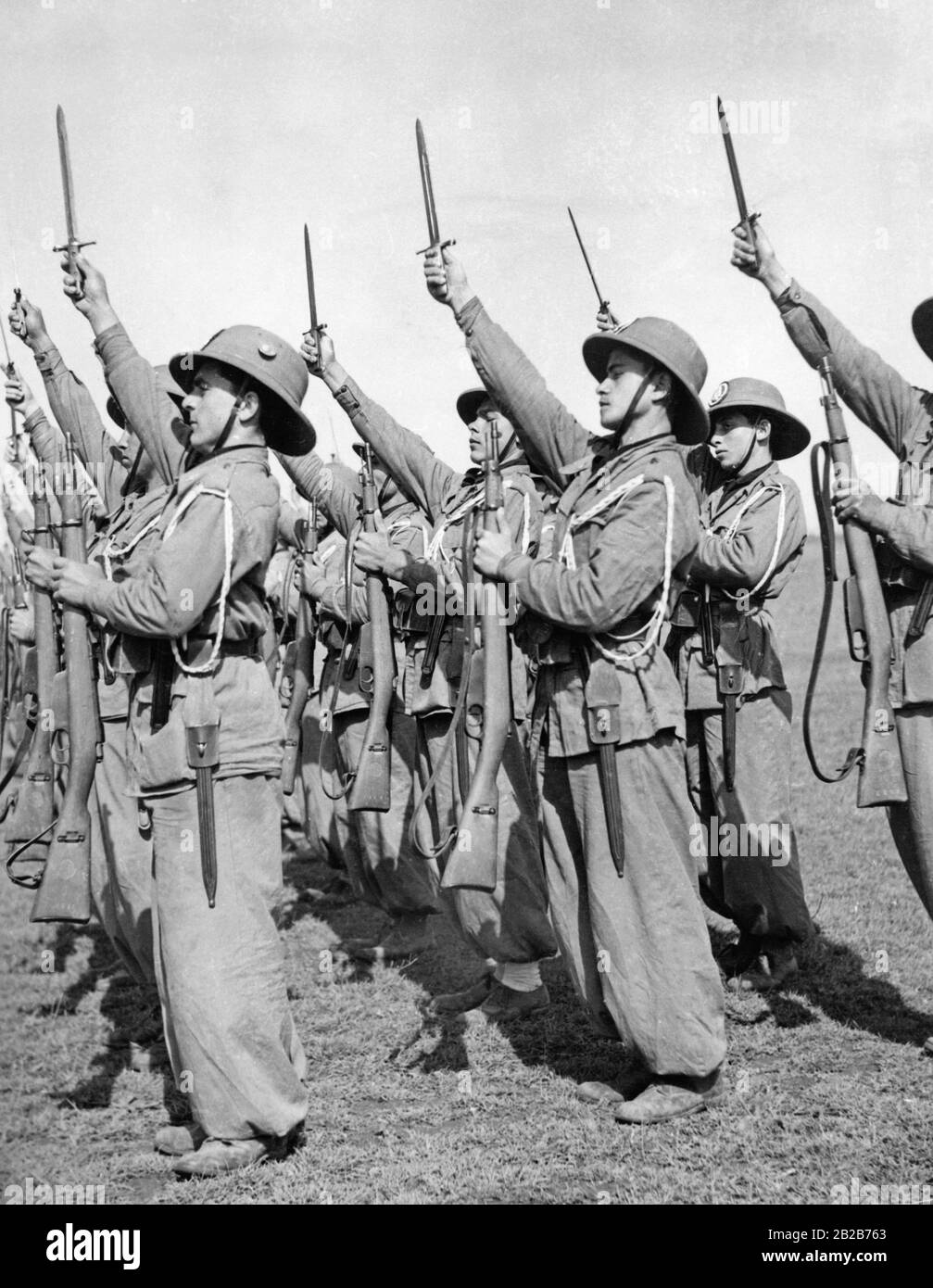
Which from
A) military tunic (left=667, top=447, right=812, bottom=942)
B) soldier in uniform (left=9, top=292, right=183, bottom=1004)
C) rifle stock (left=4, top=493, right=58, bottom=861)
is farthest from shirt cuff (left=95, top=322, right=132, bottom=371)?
military tunic (left=667, top=447, right=812, bottom=942)

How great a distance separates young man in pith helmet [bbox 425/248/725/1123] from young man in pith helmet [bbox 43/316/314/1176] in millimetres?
1073

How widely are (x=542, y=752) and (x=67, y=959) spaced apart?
4174mm

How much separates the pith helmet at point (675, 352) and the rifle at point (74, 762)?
2.26 m

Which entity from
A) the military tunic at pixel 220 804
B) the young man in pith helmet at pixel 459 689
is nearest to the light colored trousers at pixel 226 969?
the military tunic at pixel 220 804

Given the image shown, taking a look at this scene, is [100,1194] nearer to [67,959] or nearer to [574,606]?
[574,606]

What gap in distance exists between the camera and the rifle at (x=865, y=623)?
566 centimetres

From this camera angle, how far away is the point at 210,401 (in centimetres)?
521

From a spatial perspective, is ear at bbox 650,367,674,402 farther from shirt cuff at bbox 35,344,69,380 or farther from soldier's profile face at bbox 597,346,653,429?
shirt cuff at bbox 35,344,69,380

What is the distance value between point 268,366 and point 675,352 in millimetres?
1616

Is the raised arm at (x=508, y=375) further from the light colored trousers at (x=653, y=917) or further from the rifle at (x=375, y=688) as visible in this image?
the rifle at (x=375, y=688)

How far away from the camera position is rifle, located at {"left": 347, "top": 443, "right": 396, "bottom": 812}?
7078mm

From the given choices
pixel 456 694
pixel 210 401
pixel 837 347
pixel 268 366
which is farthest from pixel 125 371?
pixel 837 347

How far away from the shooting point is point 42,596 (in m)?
6.00
